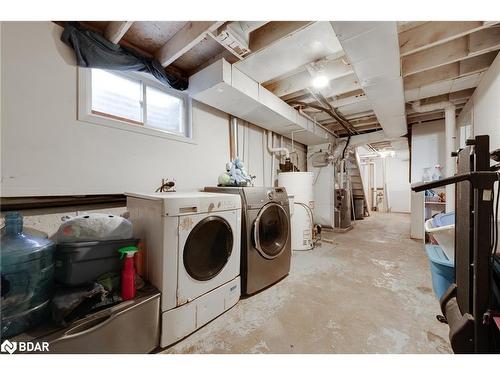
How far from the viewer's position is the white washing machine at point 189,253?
129cm

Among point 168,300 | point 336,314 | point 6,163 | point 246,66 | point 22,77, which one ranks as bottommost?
point 336,314

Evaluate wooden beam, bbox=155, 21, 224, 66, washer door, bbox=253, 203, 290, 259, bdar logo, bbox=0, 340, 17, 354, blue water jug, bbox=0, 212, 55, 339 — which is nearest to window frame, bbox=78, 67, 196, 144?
wooden beam, bbox=155, 21, 224, 66

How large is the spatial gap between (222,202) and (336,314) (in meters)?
1.30

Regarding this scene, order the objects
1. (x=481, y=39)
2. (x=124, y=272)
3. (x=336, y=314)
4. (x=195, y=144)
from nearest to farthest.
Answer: (x=124, y=272)
(x=336, y=314)
(x=481, y=39)
(x=195, y=144)

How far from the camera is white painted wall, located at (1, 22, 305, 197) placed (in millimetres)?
1296

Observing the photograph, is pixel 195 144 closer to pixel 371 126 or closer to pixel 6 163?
pixel 6 163

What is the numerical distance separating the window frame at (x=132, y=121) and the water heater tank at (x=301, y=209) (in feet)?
5.68

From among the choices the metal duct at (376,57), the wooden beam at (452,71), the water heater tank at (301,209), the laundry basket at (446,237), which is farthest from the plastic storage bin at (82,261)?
the wooden beam at (452,71)

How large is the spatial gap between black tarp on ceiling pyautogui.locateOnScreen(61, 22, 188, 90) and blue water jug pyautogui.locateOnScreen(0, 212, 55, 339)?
1270mm

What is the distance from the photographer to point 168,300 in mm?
1302

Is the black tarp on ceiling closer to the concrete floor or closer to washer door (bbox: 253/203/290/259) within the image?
washer door (bbox: 253/203/290/259)

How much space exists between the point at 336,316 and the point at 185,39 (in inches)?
102

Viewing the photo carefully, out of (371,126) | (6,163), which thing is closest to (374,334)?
(6,163)

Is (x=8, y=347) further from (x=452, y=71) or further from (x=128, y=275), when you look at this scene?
(x=452, y=71)
